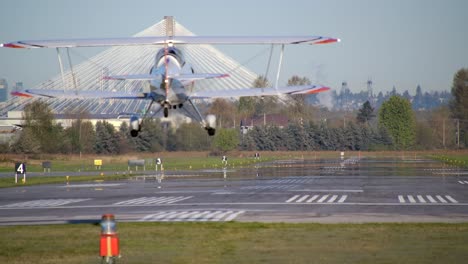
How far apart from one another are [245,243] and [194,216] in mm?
10731

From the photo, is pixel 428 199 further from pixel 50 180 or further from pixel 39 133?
pixel 39 133

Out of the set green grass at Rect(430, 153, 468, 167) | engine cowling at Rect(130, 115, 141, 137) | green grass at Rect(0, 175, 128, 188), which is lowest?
green grass at Rect(0, 175, 128, 188)

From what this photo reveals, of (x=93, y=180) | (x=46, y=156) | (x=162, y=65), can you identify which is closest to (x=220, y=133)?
(x=46, y=156)

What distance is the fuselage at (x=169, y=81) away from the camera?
3628 cm

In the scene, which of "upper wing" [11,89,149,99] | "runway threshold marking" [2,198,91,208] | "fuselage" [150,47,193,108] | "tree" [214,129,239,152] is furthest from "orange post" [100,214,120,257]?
"tree" [214,129,239,152]

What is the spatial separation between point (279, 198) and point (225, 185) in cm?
1422

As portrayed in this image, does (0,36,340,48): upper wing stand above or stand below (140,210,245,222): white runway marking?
above

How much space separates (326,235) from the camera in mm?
31109

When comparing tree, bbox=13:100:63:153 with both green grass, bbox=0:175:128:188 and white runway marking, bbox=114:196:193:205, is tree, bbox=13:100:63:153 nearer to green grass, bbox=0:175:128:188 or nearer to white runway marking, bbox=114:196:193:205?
green grass, bbox=0:175:128:188

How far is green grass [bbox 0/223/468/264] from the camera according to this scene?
25531 millimetres

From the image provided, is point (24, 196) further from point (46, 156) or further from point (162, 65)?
point (46, 156)

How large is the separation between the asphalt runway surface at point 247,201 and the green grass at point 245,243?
352 centimetres

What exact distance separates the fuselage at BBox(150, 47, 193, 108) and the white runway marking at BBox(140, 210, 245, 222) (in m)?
4.91

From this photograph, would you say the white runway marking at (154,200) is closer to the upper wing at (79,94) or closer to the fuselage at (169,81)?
the upper wing at (79,94)
